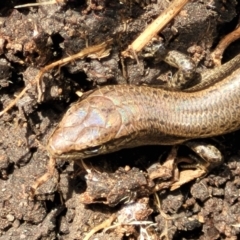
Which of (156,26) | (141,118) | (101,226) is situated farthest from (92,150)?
(156,26)

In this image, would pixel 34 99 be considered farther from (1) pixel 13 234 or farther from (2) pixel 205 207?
(2) pixel 205 207

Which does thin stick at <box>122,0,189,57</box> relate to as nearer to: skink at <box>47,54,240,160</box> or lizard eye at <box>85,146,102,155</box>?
skink at <box>47,54,240,160</box>

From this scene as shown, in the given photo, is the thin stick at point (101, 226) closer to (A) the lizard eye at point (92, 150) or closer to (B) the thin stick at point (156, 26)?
(A) the lizard eye at point (92, 150)

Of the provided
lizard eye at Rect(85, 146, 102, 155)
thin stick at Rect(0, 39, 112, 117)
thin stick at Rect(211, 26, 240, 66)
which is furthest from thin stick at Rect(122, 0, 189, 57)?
lizard eye at Rect(85, 146, 102, 155)

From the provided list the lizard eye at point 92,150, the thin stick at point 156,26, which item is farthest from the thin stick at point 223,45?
the lizard eye at point 92,150

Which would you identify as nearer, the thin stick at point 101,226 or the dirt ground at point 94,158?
the dirt ground at point 94,158
